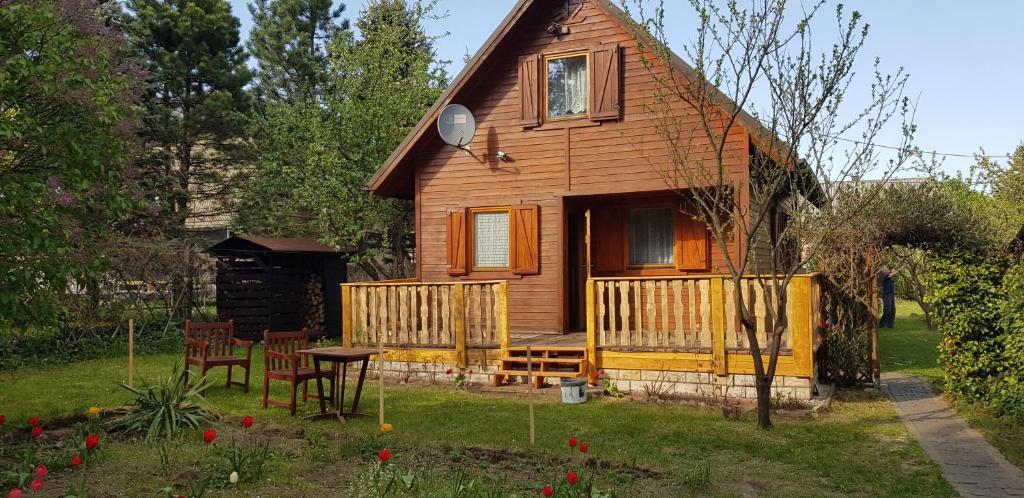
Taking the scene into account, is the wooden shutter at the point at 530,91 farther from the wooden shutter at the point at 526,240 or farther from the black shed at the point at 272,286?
the black shed at the point at 272,286

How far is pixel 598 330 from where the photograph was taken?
34.5ft

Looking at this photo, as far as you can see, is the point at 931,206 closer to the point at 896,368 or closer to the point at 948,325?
the point at 948,325

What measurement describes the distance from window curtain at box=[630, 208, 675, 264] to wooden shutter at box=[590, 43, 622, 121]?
1810 millimetres

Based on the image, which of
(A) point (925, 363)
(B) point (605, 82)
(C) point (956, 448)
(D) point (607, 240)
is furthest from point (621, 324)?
(A) point (925, 363)

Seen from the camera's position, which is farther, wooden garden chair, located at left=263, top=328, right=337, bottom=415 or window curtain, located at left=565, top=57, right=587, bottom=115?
window curtain, located at left=565, top=57, right=587, bottom=115

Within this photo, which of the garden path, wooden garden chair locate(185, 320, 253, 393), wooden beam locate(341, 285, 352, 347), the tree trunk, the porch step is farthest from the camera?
wooden beam locate(341, 285, 352, 347)

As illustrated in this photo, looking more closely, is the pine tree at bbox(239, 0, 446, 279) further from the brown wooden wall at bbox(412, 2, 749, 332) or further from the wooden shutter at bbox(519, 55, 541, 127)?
the wooden shutter at bbox(519, 55, 541, 127)

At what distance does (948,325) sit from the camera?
940 centimetres

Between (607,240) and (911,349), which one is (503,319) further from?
(911,349)

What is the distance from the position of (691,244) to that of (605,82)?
2.91 meters

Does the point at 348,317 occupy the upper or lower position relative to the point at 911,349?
upper

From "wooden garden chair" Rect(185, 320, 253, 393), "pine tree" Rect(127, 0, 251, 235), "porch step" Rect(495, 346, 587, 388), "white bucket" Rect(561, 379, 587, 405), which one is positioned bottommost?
"white bucket" Rect(561, 379, 587, 405)

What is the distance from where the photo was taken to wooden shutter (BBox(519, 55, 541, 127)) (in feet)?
42.5

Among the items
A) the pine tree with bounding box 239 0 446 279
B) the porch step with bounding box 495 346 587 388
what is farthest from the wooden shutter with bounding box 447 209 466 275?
the pine tree with bounding box 239 0 446 279
